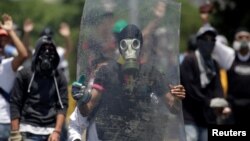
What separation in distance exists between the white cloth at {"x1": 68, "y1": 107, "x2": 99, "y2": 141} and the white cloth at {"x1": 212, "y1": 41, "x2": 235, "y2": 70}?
400 centimetres

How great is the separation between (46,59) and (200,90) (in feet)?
8.34

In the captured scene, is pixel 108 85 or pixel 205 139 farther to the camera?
pixel 205 139

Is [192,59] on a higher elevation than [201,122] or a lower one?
higher

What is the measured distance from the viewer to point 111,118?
7.43m

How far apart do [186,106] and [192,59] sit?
0.58 meters

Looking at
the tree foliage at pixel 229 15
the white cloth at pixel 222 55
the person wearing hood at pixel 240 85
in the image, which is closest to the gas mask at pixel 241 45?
the person wearing hood at pixel 240 85

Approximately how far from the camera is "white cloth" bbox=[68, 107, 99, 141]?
7.54 meters

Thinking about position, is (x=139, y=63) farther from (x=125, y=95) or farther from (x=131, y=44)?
(x=125, y=95)

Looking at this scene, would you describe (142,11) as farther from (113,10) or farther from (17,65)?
(17,65)

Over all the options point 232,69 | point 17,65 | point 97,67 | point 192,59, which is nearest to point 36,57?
point 17,65

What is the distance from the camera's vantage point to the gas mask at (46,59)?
357 inches

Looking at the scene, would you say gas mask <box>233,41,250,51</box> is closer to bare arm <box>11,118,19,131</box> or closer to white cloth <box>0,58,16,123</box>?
white cloth <box>0,58,16,123</box>

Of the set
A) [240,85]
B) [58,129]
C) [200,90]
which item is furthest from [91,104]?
[240,85]

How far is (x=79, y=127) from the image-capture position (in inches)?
300
